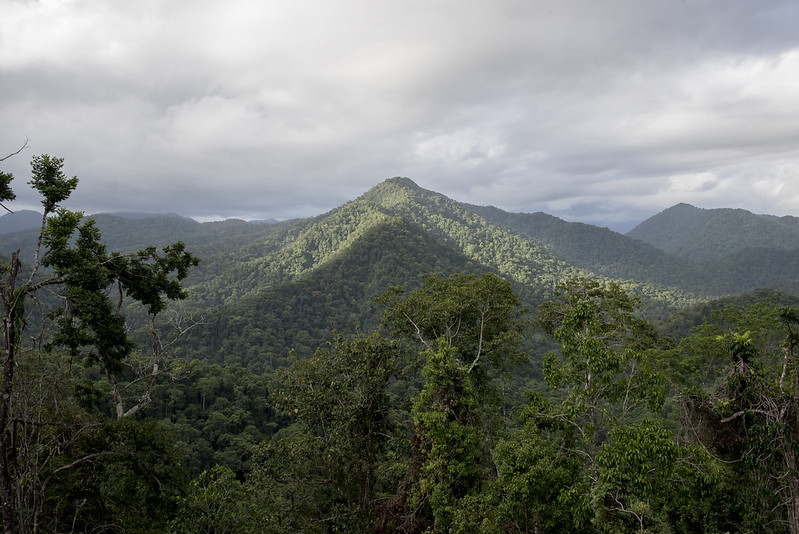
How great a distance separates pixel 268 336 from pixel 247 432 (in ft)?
141

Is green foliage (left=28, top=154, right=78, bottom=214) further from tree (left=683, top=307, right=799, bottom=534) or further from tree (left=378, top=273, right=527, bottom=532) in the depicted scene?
tree (left=683, top=307, right=799, bottom=534)

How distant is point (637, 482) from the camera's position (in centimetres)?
717

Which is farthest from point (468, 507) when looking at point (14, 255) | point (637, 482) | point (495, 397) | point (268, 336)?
point (268, 336)

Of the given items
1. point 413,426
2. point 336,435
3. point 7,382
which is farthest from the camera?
point 413,426

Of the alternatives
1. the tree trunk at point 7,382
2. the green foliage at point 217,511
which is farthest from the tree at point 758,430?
the tree trunk at point 7,382

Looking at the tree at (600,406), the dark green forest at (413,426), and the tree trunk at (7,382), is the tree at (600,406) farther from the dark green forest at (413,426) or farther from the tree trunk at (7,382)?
the tree trunk at (7,382)

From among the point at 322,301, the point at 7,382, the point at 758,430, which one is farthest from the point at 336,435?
the point at 322,301

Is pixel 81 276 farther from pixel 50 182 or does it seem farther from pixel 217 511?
pixel 217 511

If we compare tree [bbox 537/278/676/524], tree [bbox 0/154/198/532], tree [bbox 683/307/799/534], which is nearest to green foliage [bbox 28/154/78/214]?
tree [bbox 0/154/198/532]

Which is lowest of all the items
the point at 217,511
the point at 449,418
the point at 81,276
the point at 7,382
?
the point at 217,511

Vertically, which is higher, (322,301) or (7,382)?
(7,382)

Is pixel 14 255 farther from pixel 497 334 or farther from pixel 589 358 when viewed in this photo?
pixel 497 334

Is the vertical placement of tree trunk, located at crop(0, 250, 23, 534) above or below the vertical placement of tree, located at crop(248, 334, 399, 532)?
above

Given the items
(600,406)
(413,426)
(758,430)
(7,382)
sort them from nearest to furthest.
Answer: (7,382) → (758,430) → (600,406) → (413,426)
